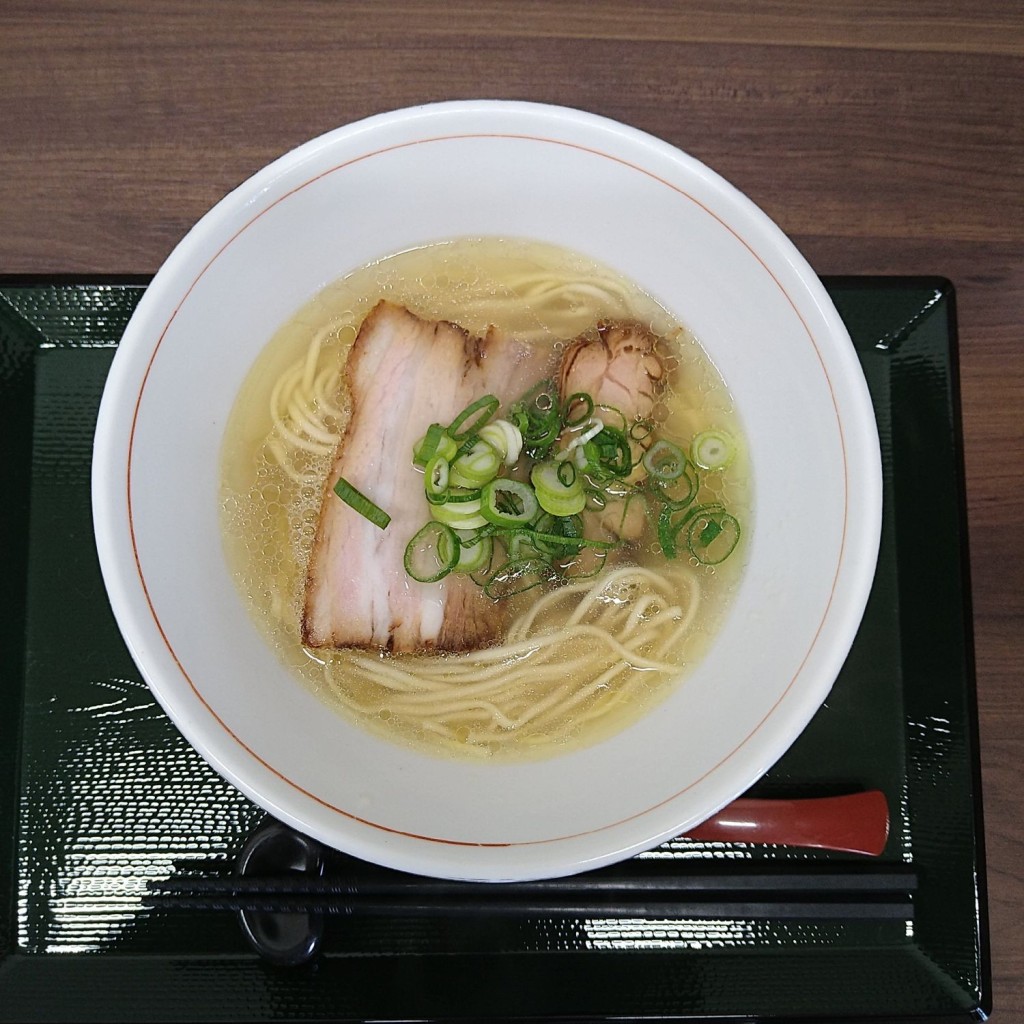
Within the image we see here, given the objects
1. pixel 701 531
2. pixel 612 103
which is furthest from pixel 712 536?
pixel 612 103

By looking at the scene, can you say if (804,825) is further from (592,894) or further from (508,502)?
(508,502)

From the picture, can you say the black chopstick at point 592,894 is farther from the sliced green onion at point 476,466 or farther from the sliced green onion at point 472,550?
the sliced green onion at point 476,466

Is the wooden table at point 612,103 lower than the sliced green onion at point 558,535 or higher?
→ higher

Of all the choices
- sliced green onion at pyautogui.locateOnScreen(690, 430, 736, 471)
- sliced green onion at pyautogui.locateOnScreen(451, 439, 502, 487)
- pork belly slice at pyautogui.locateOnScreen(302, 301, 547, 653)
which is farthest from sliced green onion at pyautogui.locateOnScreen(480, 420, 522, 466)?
sliced green onion at pyautogui.locateOnScreen(690, 430, 736, 471)

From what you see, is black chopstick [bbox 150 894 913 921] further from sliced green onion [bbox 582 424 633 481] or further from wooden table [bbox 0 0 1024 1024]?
wooden table [bbox 0 0 1024 1024]

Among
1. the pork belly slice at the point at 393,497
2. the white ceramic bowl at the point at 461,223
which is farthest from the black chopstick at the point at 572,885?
the pork belly slice at the point at 393,497

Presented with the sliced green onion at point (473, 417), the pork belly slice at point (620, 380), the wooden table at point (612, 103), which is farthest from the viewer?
the wooden table at point (612, 103)
